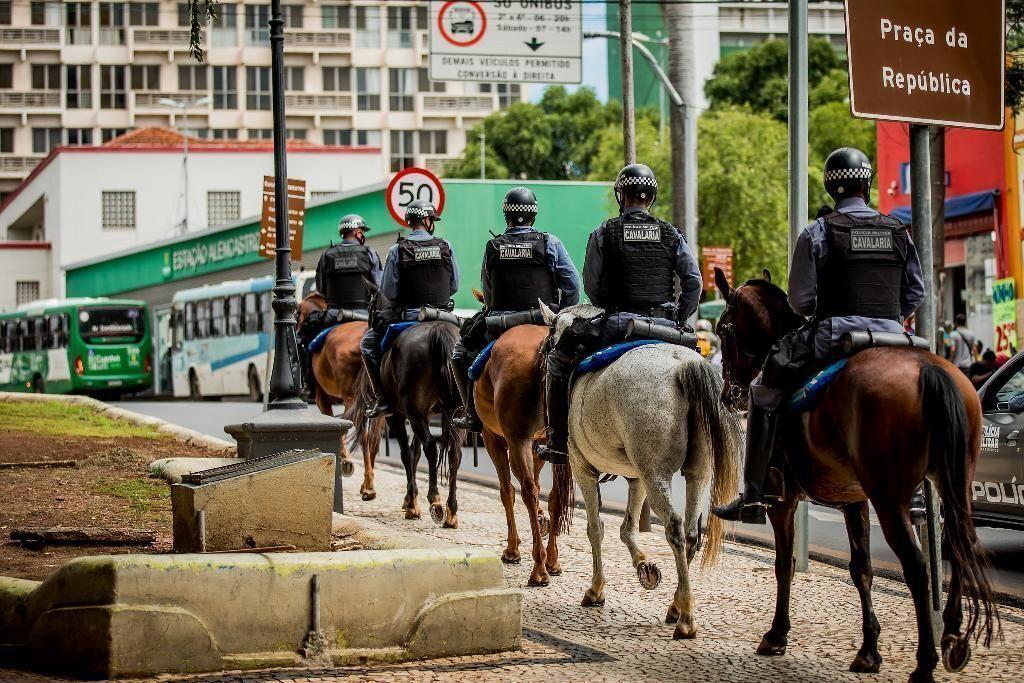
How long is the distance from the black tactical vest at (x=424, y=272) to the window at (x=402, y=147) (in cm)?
8357

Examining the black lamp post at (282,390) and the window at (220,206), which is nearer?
the black lamp post at (282,390)

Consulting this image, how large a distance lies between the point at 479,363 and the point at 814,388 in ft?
13.5

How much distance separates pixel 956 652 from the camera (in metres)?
6.54

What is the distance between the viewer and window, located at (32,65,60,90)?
9319 centimetres

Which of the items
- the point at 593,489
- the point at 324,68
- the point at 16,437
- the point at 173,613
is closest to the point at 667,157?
the point at 16,437

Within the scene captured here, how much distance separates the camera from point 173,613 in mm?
6406

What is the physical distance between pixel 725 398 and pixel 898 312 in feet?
3.53

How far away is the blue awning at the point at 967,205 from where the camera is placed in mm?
31672

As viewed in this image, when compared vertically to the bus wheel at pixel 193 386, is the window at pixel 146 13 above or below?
above

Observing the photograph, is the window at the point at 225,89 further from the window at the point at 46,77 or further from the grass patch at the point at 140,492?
the grass patch at the point at 140,492

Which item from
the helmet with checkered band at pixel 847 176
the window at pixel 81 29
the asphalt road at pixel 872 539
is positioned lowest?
the asphalt road at pixel 872 539

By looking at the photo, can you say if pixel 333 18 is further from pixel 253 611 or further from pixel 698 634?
pixel 253 611

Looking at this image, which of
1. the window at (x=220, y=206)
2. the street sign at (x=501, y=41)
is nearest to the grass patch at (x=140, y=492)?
the street sign at (x=501, y=41)

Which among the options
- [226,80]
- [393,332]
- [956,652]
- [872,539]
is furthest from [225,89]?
[956,652]
